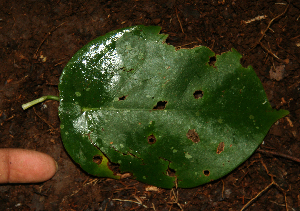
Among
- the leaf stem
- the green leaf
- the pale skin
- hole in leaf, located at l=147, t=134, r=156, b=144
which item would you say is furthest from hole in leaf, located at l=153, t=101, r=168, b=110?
the pale skin

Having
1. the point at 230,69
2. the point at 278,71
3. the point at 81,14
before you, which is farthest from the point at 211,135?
the point at 81,14

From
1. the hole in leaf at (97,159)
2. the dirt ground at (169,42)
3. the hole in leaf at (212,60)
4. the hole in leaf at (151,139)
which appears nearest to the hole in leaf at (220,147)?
the dirt ground at (169,42)

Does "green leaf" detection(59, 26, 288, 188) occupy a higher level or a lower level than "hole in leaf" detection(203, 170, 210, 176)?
higher

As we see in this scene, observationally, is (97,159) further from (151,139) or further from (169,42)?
(169,42)

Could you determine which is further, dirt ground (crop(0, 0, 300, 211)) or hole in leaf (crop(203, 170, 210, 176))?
dirt ground (crop(0, 0, 300, 211))

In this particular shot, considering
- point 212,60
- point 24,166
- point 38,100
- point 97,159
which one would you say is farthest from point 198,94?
point 24,166

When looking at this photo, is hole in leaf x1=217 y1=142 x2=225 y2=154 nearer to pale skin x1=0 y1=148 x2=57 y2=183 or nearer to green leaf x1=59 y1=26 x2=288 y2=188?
green leaf x1=59 y1=26 x2=288 y2=188

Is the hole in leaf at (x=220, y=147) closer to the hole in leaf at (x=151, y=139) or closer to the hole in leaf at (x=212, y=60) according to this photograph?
the hole in leaf at (x=151, y=139)
